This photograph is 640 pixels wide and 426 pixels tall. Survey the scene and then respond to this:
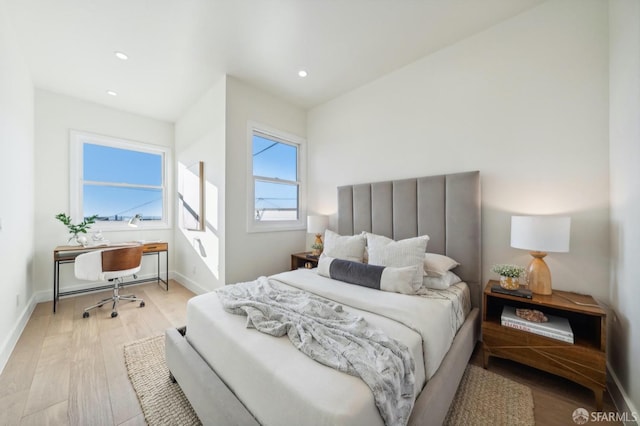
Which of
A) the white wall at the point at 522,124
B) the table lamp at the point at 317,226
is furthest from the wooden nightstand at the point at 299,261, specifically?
the white wall at the point at 522,124

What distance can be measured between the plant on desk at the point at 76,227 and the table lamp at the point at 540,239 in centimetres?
493

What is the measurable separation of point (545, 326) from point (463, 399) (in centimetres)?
75

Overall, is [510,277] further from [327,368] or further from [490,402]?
[327,368]

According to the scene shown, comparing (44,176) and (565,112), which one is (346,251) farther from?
(44,176)

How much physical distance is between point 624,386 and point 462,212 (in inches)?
54.8

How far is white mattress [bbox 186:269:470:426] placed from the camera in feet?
2.77

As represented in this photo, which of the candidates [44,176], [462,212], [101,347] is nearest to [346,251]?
[462,212]

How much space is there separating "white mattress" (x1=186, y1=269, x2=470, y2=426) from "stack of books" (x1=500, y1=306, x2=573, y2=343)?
296 mm

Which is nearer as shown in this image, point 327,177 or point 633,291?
point 633,291

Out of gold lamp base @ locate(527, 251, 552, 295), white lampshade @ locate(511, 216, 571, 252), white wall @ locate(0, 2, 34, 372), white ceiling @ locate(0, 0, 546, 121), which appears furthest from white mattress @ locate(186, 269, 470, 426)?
white ceiling @ locate(0, 0, 546, 121)

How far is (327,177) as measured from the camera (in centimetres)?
352

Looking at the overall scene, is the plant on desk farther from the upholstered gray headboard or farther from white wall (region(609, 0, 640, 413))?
white wall (region(609, 0, 640, 413))

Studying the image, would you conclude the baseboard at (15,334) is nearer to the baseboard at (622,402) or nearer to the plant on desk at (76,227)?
the plant on desk at (76,227)

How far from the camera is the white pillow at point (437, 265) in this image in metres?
2.03
